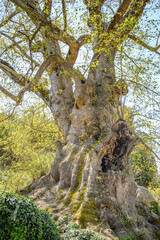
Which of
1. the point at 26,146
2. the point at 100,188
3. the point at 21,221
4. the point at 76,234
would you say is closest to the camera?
the point at 21,221

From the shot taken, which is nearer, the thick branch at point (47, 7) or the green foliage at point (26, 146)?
the thick branch at point (47, 7)

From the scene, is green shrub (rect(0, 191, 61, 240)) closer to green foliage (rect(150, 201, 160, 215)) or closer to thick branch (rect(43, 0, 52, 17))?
green foliage (rect(150, 201, 160, 215))

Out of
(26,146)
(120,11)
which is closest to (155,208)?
(26,146)

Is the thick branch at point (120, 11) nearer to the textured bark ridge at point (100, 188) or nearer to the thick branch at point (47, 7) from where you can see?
the thick branch at point (47, 7)

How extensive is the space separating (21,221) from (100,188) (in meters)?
2.67

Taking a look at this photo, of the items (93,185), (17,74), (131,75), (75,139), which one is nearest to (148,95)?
(131,75)

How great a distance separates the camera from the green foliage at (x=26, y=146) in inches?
383

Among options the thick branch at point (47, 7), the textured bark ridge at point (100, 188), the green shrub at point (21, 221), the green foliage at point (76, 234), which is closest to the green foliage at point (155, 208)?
the textured bark ridge at point (100, 188)

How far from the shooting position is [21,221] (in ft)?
11.4

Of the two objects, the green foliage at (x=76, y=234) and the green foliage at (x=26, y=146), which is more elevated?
the green foliage at (x=26, y=146)

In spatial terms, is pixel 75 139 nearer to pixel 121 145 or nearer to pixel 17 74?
pixel 121 145

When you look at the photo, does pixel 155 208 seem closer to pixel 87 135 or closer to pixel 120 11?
pixel 87 135

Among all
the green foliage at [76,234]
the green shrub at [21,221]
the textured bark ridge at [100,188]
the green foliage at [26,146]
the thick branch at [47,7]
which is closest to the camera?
the green shrub at [21,221]

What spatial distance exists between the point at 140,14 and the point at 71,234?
8344 mm
